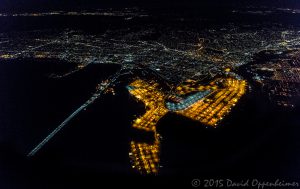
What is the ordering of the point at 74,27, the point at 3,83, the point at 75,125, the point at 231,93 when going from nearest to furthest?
the point at 75,125, the point at 231,93, the point at 3,83, the point at 74,27

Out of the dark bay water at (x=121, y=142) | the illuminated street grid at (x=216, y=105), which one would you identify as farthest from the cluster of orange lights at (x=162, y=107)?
the dark bay water at (x=121, y=142)

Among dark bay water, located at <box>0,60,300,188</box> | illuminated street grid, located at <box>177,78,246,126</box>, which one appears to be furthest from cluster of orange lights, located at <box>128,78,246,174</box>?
dark bay water, located at <box>0,60,300,188</box>

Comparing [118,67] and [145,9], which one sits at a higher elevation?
[145,9]

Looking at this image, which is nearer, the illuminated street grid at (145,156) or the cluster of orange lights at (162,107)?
the illuminated street grid at (145,156)

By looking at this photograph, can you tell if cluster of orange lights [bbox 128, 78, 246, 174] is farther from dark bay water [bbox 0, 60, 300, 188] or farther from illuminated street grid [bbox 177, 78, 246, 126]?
dark bay water [bbox 0, 60, 300, 188]

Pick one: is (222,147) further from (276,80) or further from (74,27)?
(74,27)

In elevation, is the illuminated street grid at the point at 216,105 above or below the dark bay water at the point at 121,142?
above

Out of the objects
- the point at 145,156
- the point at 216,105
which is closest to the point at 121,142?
the point at 145,156

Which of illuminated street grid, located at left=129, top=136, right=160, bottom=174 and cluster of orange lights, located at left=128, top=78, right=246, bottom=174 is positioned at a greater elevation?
cluster of orange lights, located at left=128, top=78, right=246, bottom=174

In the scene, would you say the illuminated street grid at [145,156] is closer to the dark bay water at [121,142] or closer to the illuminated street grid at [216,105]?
the dark bay water at [121,142]

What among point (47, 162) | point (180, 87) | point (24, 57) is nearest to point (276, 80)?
point (180, 87)

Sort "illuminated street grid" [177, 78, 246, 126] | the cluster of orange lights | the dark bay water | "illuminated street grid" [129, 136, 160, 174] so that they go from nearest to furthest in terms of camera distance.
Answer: the dark bay water < "illuminated street grid" [129, 136, 160, 174] < the cluster of orange lights < "illuminated street grid" [177, 78, 246, 126]
